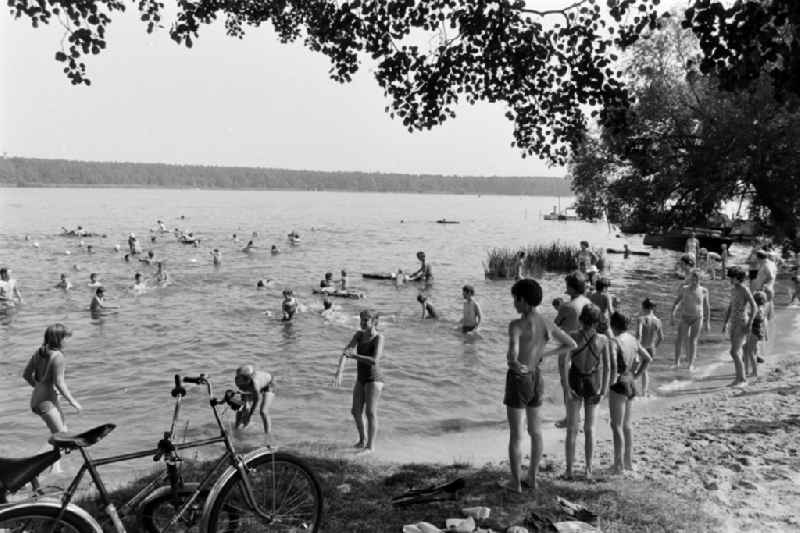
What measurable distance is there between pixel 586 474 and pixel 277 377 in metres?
9.18

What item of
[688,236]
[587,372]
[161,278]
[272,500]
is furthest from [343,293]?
[688,236]

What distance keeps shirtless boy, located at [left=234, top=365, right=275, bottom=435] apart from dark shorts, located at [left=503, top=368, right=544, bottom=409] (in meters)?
4.50

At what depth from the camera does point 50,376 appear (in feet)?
27.4

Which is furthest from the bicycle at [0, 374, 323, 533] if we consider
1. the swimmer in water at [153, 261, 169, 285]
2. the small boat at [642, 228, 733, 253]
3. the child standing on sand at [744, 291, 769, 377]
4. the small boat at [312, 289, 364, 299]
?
the small boat at [642, 228, 733, 253]

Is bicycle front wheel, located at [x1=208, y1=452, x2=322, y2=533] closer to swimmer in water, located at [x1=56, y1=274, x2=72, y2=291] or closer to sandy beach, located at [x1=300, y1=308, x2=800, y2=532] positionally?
sandy beach, located at [x1=300, y1=308, x2=800, y2=532]

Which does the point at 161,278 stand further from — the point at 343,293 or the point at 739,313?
the point at 739,313

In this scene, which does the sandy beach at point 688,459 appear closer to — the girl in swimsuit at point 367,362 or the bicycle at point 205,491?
the girl in swimsuit at point 367,362

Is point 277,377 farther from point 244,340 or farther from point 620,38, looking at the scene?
point 620,38

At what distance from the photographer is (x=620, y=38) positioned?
23.8ft

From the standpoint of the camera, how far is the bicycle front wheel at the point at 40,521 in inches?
140

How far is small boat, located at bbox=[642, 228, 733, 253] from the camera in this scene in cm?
4012

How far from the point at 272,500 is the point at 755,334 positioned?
35.6 ft

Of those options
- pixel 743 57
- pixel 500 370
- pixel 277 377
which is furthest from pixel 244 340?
pixel 743 57

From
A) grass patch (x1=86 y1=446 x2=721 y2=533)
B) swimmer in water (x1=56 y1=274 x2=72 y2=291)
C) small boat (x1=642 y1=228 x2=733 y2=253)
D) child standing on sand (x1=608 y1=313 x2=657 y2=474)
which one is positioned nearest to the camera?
grass patch (x1=86 y1=446 x2=721 y2=533)
